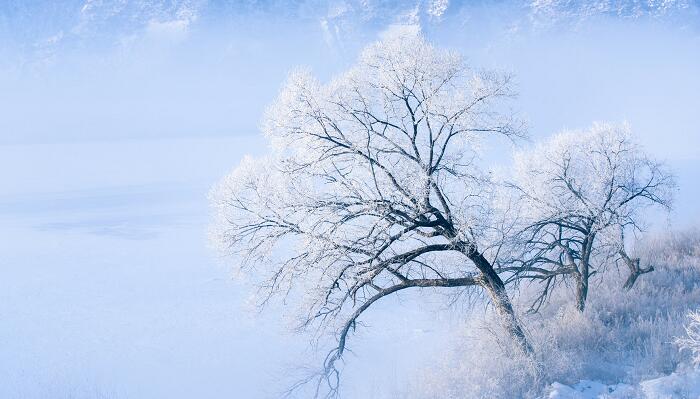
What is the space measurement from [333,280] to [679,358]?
5.69 meters

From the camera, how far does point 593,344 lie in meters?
12.8

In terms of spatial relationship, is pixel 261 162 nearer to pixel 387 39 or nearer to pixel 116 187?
pixel 387 39

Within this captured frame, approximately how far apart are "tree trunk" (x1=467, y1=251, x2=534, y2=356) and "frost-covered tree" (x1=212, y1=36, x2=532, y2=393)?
0.02 metres

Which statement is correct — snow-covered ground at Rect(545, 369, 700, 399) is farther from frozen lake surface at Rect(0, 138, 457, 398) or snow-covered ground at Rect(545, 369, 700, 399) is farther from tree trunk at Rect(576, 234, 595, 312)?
frozen lake surface at Rect(0, 138, 457, 398)

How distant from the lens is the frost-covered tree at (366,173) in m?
10.9

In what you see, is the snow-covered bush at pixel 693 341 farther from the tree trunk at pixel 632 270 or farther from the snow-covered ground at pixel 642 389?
the tree trunk at pixel 632 270

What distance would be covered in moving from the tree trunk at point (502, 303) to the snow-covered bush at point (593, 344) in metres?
0.30

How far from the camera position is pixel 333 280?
36.7ft

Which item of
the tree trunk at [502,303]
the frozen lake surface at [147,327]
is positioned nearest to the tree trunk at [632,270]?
the tree trunk at [502,303]

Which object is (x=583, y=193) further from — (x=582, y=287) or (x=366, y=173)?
(x=366, y=173)

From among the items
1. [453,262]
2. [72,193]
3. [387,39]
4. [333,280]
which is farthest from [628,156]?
[72,193]

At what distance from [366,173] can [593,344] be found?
561 cm

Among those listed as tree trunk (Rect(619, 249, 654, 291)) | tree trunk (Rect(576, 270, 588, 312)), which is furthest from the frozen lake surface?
tree trunk (Rect(619, 249, 654, 291))

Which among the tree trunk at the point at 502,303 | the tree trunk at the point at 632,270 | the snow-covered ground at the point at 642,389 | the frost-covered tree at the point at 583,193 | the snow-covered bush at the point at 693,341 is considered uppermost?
the frost-covered tree at the point at 583,193
